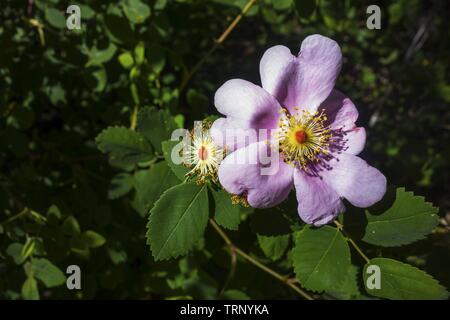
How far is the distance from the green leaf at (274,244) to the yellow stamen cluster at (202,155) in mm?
366

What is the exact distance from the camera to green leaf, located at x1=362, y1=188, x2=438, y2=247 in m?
1.59

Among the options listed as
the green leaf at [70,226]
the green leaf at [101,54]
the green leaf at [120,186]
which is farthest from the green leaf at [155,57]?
the green leaf at [70,226]

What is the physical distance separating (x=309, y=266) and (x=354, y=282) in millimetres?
A: 430

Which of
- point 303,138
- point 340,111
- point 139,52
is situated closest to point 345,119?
point 340,111

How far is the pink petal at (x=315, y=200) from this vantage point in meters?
1.50

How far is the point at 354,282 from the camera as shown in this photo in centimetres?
193

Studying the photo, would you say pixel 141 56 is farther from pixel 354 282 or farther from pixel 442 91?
pixel 442 91

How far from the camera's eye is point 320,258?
1609 millimetres

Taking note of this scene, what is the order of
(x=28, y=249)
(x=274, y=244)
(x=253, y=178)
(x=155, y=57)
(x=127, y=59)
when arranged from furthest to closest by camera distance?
(x=127, y=59), (x=155, y=57), (x=28, y=249), (x=274, y=244), (x=253, y=178)

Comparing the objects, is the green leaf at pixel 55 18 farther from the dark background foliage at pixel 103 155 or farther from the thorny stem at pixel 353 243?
the thorny stem at pixel 353 243

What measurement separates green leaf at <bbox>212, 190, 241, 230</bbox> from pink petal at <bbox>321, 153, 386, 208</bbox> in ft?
1.07

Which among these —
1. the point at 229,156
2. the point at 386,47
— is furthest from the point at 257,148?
the point at 386,47

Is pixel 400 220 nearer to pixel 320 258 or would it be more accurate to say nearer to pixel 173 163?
pixel 320 258

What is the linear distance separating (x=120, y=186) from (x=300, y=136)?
1091mm
